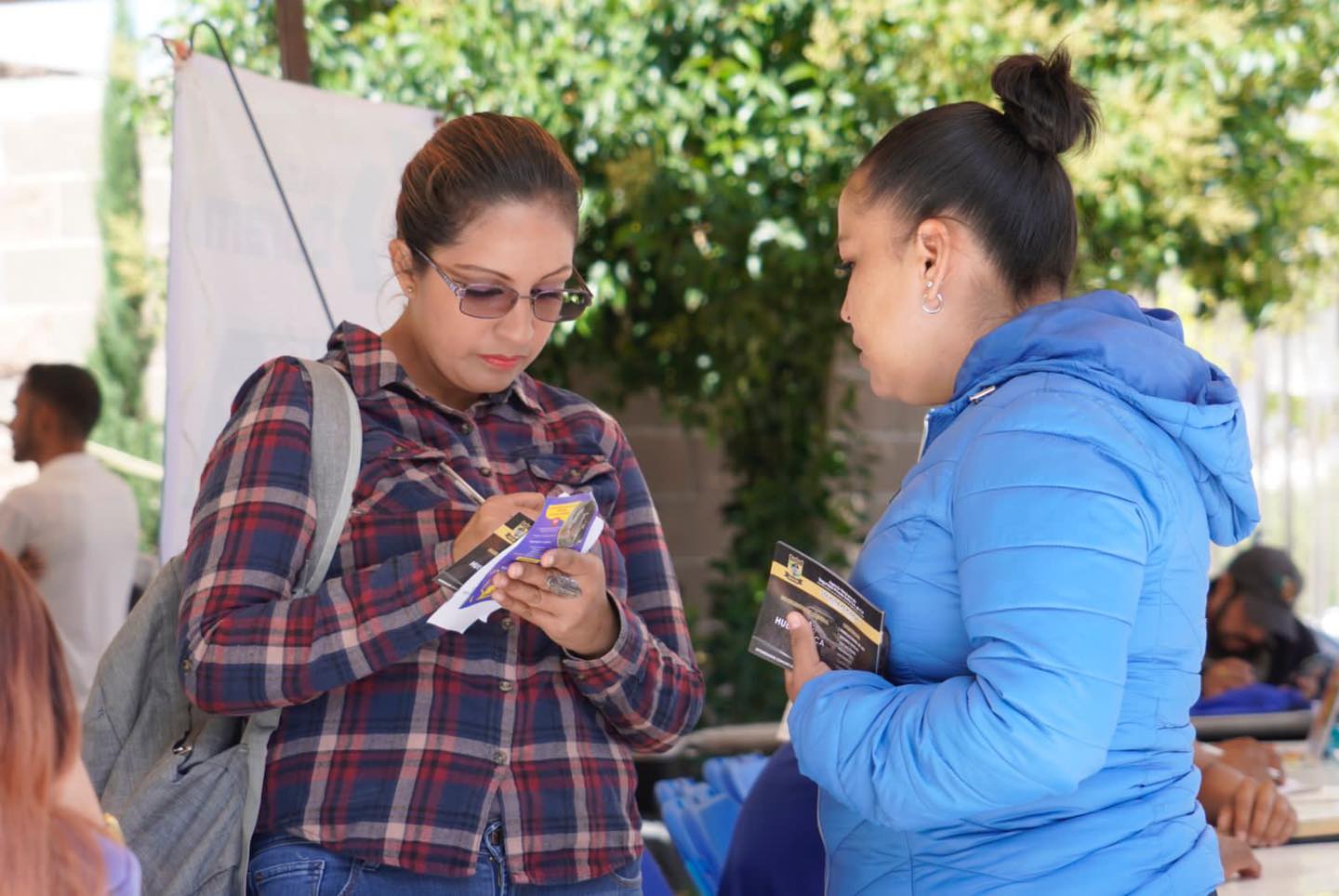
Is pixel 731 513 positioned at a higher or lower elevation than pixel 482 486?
lower

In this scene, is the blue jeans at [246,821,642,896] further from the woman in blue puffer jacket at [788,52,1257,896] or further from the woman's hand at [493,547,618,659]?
the woman in blue puffer jacket at [788,52,1257,896]

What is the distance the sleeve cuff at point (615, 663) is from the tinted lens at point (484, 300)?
0.38 m

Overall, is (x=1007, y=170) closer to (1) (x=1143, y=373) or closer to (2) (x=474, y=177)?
(1) (x=1143, y=373)

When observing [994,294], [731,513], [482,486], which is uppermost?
[994,294]

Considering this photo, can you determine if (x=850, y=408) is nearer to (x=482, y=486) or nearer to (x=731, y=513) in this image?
(x=731, y=513)

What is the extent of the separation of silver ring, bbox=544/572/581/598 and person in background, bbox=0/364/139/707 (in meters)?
2.87

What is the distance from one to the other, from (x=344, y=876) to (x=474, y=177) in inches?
32.6

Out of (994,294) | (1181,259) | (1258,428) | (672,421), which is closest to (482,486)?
(994,294)

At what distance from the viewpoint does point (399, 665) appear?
169 cm

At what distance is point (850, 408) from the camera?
512cm

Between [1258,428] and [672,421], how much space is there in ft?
9.28

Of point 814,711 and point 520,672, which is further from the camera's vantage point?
point 520,672

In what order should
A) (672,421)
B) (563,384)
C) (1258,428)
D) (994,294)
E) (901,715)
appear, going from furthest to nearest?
(1258,428)
(672,421)
(563,384)
(994,294)
(901,715)

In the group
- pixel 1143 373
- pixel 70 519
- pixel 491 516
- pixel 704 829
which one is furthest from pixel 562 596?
pixel 70 519
